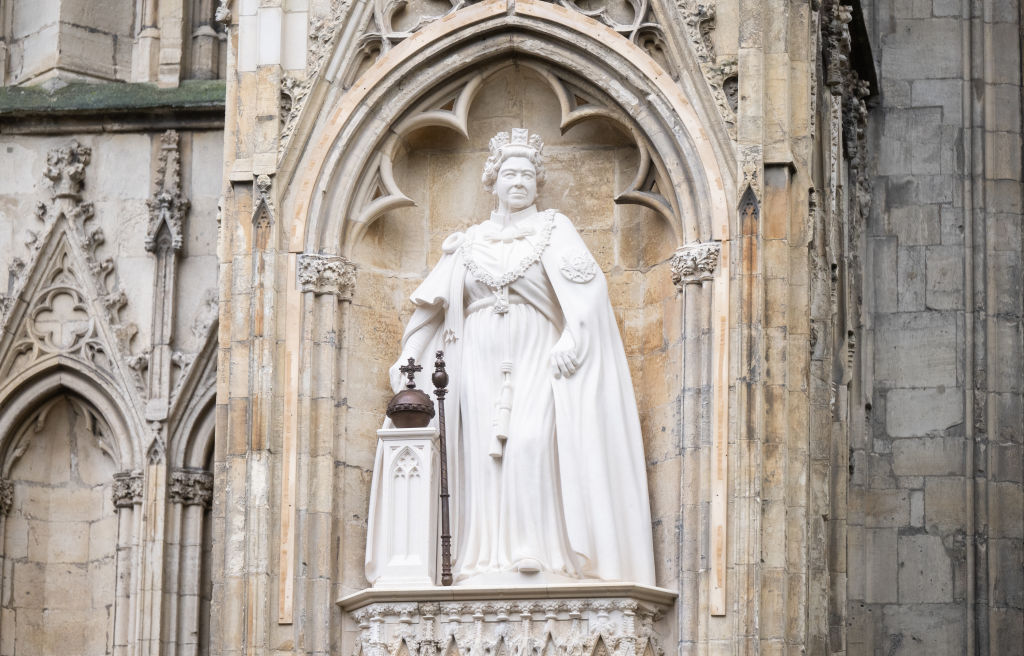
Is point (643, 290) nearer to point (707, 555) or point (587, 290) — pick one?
point (587, 290)

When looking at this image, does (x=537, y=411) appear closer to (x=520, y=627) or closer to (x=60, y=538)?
(x=520, y=627)

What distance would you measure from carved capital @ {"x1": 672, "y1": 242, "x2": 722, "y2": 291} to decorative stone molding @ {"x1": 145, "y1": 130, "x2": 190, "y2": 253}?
11.7 feet

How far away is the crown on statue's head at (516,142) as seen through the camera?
17.8 metres

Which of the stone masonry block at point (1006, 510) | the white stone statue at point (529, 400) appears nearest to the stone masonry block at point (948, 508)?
the stone masonry block at point (1006, 510)

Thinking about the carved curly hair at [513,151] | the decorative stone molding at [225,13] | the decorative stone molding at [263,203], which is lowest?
the decorative stone molding at [263,203]

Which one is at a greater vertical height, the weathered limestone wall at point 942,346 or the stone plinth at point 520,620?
the weathered limestone wall at point 942,346

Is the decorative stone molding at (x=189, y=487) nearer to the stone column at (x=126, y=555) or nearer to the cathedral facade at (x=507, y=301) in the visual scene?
the cathedral facade at (x=507, y=301)

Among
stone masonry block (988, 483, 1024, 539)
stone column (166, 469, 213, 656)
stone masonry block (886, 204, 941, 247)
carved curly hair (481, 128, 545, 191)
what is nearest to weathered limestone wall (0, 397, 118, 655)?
stone column (166, 469, 213, 656)

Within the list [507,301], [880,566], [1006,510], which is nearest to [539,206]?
[507,301]

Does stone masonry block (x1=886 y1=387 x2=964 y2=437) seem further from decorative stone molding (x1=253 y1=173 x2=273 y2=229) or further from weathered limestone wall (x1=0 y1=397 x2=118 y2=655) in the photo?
weathered limestone wall (x1=0 y1=397 x2=118 y2=655)

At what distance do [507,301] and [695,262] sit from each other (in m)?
1.06

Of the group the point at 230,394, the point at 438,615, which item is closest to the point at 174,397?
the point at 230,394

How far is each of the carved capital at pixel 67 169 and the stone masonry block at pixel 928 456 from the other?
530cm

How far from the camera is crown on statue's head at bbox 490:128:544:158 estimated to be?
17.8 m
